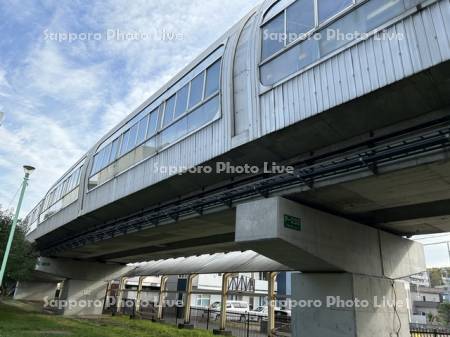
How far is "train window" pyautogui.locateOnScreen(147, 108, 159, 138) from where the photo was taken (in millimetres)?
12862

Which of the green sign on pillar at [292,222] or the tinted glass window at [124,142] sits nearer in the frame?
the green sign on pillar at [292,222]

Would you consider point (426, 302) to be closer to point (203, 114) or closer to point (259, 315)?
point (259, 315)

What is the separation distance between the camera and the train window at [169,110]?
12.0 m

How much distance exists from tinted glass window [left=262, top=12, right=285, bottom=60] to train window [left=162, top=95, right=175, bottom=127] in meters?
4.36

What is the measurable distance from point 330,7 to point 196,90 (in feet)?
15.5

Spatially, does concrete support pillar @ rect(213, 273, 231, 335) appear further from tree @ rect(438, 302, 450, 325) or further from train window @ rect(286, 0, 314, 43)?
tree @ rect(438, 302, 450, 325)

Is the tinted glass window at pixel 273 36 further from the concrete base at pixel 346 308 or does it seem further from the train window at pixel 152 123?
the concrete base at pixel 346 308

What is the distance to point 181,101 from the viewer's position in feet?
37.8

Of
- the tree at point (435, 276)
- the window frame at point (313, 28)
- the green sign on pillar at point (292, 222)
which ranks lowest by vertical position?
the green sign on pillar at point (292, 222)

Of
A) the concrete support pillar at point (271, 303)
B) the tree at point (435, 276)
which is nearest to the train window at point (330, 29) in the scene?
the concrete support pillar at point (271, 303)

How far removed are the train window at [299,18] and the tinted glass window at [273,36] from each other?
0.67 ft

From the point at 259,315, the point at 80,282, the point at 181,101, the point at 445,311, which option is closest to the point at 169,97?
the point at 181,101

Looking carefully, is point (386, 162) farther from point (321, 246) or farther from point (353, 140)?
point (321, 246)

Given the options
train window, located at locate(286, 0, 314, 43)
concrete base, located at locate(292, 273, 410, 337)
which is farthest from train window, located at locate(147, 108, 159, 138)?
concrete base, located at locate(292, 273, 410, 337)
